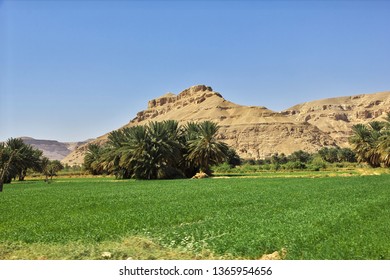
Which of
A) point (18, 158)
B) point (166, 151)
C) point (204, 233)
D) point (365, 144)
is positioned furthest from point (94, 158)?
point (204, 233)

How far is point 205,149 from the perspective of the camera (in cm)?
5588

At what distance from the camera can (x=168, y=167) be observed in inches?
2202

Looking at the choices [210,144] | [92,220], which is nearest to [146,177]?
[210,144]

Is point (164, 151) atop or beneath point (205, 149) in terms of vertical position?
beneath

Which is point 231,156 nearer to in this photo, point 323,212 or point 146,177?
point 146,177

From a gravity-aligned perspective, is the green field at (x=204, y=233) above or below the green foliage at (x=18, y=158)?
below

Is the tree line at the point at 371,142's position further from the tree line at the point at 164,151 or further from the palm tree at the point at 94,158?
the palm tree at the point at 94,158

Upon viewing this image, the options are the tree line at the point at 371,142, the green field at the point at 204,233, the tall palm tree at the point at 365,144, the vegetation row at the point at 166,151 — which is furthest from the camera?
the tall palm tree at the point at 365,144

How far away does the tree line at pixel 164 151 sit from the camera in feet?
177

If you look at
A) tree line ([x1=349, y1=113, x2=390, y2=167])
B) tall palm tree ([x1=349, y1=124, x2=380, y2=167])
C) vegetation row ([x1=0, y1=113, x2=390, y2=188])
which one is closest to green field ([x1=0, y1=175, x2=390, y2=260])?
vegetation row ([x1=0, y1=113, x2=390, y2=188])

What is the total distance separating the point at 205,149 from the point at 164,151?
583cm

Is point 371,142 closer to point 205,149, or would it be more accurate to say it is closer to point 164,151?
point 205,149

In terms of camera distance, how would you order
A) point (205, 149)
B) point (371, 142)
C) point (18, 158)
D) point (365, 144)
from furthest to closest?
1. point (365, 144)
2. point (371, 142)
3. point (18, 158)
4. point (205, 149)

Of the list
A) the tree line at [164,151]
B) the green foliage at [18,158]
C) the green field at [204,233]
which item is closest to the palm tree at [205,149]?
the tree line at [164,151]
